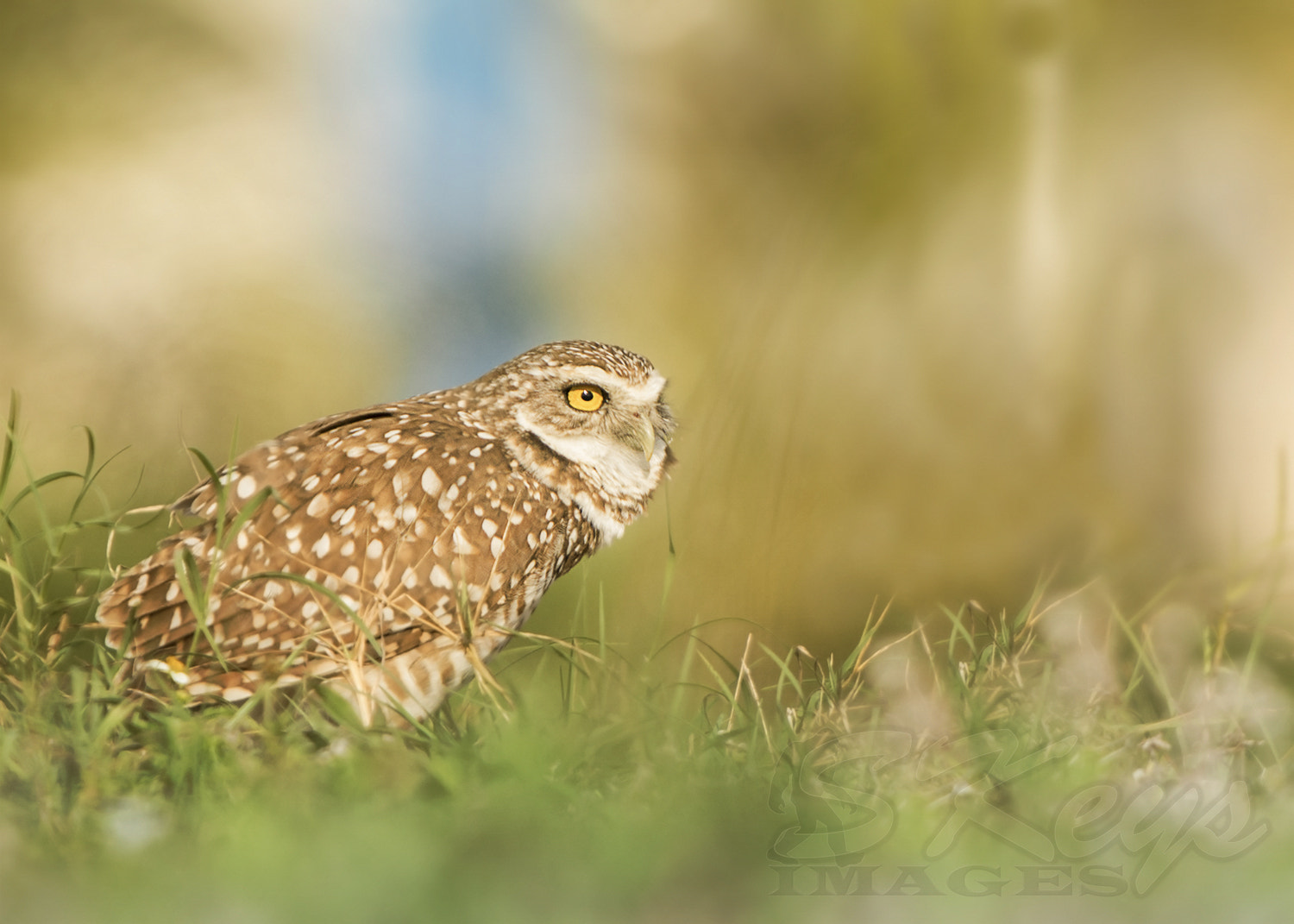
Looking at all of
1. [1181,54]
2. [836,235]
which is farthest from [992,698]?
[1181,54]

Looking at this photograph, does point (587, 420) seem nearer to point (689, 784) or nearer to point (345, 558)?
point (345, 558)

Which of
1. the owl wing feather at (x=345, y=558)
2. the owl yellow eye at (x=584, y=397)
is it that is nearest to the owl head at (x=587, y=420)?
the owl yellow eye at (x=584, y=397)

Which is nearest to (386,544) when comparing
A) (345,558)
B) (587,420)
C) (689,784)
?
(345,558)

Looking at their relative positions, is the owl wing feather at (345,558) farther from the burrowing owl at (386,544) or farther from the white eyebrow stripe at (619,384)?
the white eyebrow stripe at (619,384)

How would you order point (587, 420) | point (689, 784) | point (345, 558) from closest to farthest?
point (689, 784)
point (345, 558)
point (587, 420)

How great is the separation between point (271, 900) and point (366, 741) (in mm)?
444

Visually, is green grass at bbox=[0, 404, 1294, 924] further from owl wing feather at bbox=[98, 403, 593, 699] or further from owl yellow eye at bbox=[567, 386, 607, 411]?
owl yellow eye at bbox=[567, 386, 607, 411]

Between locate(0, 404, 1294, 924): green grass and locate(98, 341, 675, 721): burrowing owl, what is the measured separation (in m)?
0.11

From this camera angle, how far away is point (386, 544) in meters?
1.93

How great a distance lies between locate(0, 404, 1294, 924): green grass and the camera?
1078 mm

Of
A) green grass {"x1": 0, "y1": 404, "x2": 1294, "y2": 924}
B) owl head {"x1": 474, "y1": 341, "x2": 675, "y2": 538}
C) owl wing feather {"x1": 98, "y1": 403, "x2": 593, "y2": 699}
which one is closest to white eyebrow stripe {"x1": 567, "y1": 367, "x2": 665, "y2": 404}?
owl head {"x1": 474, "y1": 341, "x2": 675, "y2": 538}

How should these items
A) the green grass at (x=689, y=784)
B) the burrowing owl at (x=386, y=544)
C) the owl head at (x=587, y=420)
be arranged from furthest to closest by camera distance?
the owl head at (x=587, y=420) → the burrowing owl at (x=386, y=544) → the green grass at (x=689, y=784)

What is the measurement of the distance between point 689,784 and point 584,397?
3.73ft

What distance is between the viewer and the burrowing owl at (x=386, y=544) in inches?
70.5
